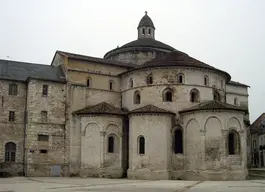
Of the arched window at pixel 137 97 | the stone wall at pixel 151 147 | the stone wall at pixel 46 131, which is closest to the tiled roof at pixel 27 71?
the stone wall at pixel 46 131

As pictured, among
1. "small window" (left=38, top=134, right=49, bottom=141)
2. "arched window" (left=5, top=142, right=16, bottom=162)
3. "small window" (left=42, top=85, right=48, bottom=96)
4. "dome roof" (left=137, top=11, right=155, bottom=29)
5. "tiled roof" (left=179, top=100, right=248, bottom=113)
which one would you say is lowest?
"arched window" (left=5, top=142, right=16, bottom=162)

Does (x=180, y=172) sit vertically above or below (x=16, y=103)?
below

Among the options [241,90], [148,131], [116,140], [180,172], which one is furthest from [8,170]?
[241,90]

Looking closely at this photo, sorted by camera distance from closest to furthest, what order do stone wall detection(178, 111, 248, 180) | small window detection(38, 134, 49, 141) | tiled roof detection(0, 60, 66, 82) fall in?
stone wall detection(178, 111, 248, 180)
small window detection(38, 134, 49, 141)
tiled roof detection(0, 60, 66, 82)

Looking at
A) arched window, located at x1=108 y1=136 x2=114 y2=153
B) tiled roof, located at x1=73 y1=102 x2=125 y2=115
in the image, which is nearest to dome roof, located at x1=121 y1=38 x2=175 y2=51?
tiled roof, located at x1=73 y1=102 x2=125 y2=115

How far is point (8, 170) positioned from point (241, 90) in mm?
32793

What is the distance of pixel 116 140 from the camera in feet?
137

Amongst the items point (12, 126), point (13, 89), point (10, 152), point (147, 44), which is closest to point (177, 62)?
point (147, 44)

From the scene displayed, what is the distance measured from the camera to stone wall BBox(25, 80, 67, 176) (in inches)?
1588

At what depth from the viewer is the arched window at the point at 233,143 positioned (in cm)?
3844

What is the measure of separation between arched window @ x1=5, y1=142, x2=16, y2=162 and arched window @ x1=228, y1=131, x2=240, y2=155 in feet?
70.5

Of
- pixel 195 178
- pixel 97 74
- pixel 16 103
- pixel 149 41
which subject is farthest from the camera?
pixel 149 41

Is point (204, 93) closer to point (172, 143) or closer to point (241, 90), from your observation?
point (172, 143)

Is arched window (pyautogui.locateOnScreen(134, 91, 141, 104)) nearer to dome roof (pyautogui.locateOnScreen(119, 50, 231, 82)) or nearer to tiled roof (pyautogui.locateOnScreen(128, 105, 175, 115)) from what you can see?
dome roof (pyautogui.locateOnScreen(119, 50, 231, 82))
